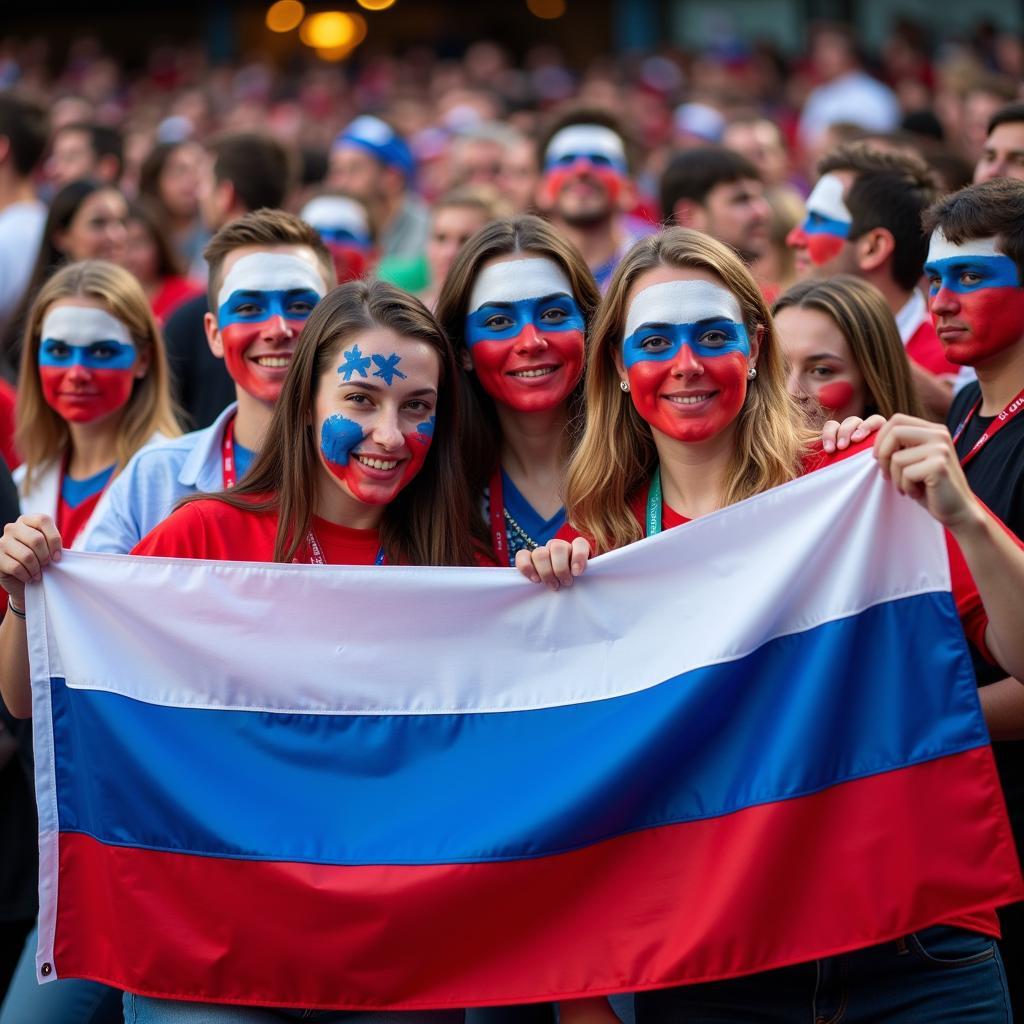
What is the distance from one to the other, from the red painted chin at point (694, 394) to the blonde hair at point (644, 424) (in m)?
0.09

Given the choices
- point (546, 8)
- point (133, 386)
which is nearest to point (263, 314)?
point (133, 386)

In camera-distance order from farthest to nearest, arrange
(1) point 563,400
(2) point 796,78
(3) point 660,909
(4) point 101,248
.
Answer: (2) point 796,78 < (4) point 101,248 < (1) point 563,400 < (3) point 660,909

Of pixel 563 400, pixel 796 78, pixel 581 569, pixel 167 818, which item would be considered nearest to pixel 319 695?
pixel 167 818

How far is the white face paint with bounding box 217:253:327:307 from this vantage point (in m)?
4.68

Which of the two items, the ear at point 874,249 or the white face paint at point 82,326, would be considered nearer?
the white face paint at point 82,326

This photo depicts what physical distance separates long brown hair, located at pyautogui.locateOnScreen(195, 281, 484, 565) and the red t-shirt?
0.03 metres

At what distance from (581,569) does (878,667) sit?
2.26 feet

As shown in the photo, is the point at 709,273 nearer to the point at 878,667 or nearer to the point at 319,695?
the point at 878,667

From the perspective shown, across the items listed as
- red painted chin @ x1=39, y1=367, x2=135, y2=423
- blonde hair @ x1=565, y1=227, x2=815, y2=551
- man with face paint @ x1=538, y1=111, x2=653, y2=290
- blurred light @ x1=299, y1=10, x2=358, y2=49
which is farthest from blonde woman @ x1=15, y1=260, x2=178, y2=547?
blurred light @ x1=299, y1=10, x2=358, y2=49

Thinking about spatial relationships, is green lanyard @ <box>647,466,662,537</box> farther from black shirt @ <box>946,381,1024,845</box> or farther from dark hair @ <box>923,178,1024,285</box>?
dark hair @ <box>923,178,1024,285</box>

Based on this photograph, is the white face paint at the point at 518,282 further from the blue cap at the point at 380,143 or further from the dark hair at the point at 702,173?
the blue cap at the point at 380,143

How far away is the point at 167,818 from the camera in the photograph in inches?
138

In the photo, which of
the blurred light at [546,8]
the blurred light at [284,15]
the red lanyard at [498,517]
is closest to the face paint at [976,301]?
the red lanyard at [498,517]

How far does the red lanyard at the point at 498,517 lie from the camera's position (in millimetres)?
4047
